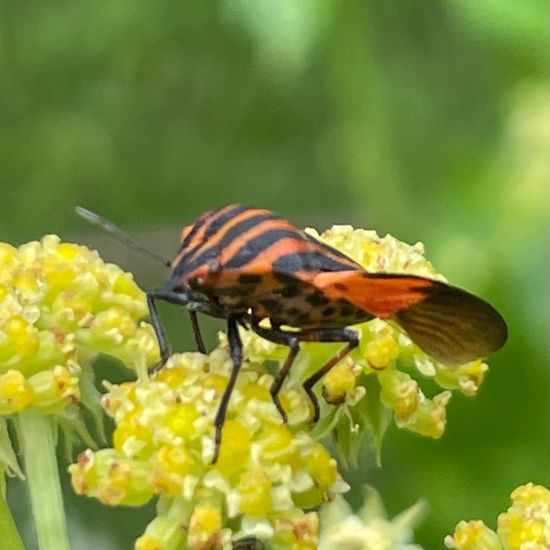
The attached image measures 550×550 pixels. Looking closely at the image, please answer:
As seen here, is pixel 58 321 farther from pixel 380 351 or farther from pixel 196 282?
pixel 380 351

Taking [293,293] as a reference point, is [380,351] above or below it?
below

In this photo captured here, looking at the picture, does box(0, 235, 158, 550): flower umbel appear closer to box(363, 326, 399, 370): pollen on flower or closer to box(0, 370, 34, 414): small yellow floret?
box(0, 370, 34, 414): small yellow floret

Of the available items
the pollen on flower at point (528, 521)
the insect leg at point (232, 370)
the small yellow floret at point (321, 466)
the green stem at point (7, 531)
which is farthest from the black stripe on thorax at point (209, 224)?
the pollen on flower at point (528, 521)

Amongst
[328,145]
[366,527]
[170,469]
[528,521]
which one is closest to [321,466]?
[366,527]

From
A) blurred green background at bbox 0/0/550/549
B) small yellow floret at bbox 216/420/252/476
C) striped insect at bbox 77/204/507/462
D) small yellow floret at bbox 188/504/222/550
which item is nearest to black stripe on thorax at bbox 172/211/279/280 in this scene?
striped insect at bbox 77/204/507/462

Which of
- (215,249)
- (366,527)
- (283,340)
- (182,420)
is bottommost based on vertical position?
(366,527)

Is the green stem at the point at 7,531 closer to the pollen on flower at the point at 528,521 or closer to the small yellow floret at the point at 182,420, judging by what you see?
the small yellow floret at the point at 182,420
